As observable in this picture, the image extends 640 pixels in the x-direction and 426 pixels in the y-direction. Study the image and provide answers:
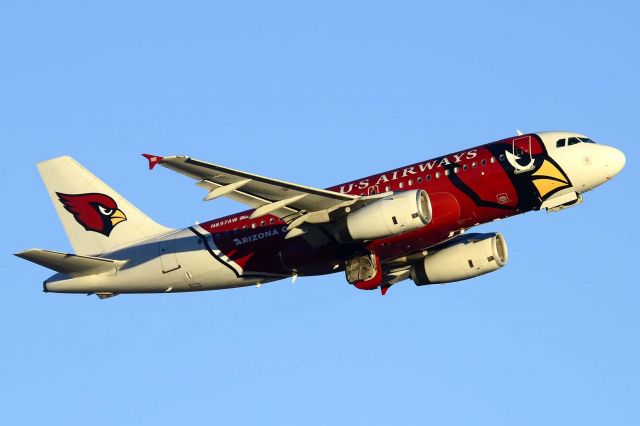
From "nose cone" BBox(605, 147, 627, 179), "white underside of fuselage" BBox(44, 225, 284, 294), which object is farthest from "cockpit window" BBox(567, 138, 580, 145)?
"white underside of fuselage" BBox(44, 225, 284, 294)

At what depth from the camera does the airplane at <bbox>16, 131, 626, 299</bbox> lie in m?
54.2

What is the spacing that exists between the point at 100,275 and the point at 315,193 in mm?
13452

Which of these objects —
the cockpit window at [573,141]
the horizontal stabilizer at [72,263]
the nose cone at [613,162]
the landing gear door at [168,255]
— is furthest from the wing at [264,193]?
the nose cone at [613,162]

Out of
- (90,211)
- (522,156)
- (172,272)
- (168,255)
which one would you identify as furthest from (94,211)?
(522,156)

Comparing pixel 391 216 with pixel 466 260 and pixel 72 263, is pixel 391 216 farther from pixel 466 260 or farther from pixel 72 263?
pixel 72 263

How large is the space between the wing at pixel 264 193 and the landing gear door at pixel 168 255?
7187 mm

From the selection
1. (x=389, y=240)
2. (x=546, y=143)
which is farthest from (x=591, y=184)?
(x=389, y=240)

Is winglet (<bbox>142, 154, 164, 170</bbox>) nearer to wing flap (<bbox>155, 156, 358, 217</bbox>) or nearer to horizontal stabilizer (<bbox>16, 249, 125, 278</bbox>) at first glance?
wing flap (<bbox>155, 156, 358, 217</bbox>)

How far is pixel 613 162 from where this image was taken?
181 ft

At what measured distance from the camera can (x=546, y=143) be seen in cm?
5606

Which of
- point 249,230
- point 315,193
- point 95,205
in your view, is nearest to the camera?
point 315,193

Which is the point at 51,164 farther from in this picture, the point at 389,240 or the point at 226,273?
the point at 389,240

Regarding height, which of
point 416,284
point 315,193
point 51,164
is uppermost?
point 51,164

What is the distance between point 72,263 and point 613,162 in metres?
26.4
